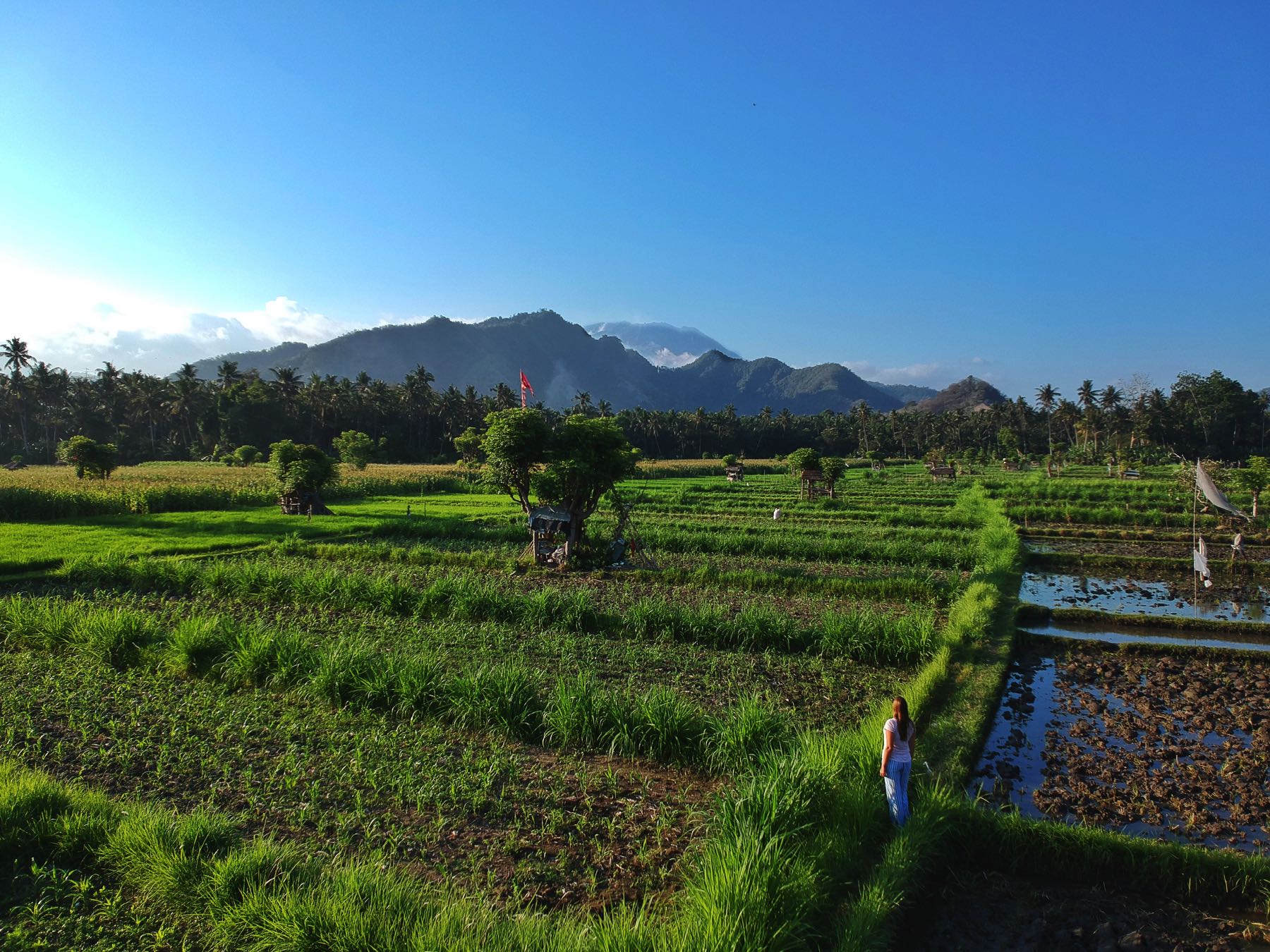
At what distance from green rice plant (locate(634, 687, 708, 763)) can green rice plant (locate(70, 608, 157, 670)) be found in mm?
8237

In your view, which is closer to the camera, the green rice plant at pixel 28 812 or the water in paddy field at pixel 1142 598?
the green rice plant at pixel 28 812

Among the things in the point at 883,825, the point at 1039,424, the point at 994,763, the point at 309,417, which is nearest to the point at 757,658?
the point at 994,763

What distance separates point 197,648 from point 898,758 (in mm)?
9813

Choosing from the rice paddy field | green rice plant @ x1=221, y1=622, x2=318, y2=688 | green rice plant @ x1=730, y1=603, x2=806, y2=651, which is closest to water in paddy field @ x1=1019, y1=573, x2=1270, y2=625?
the rice paddy field

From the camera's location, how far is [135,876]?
16.9 feet

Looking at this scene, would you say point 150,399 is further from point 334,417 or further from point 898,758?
point 898,758

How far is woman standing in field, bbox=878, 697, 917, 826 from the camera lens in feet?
18.6

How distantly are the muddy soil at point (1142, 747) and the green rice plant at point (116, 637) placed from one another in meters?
12.0

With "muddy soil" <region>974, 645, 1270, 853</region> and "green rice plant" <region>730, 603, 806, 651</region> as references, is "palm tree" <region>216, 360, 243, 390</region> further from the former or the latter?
"muddy soil" <region>974, 645, 1270, 853</region>

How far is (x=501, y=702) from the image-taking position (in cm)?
804

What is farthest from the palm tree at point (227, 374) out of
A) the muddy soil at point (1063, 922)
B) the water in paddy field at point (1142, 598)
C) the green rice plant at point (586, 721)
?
the muddy soil at point (1063, 922)

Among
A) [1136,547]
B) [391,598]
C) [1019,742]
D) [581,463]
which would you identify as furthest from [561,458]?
[1136,547]

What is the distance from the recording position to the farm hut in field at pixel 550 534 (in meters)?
18.5

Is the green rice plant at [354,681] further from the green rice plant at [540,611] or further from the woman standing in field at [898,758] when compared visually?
the woman standing in field at [898,758]
